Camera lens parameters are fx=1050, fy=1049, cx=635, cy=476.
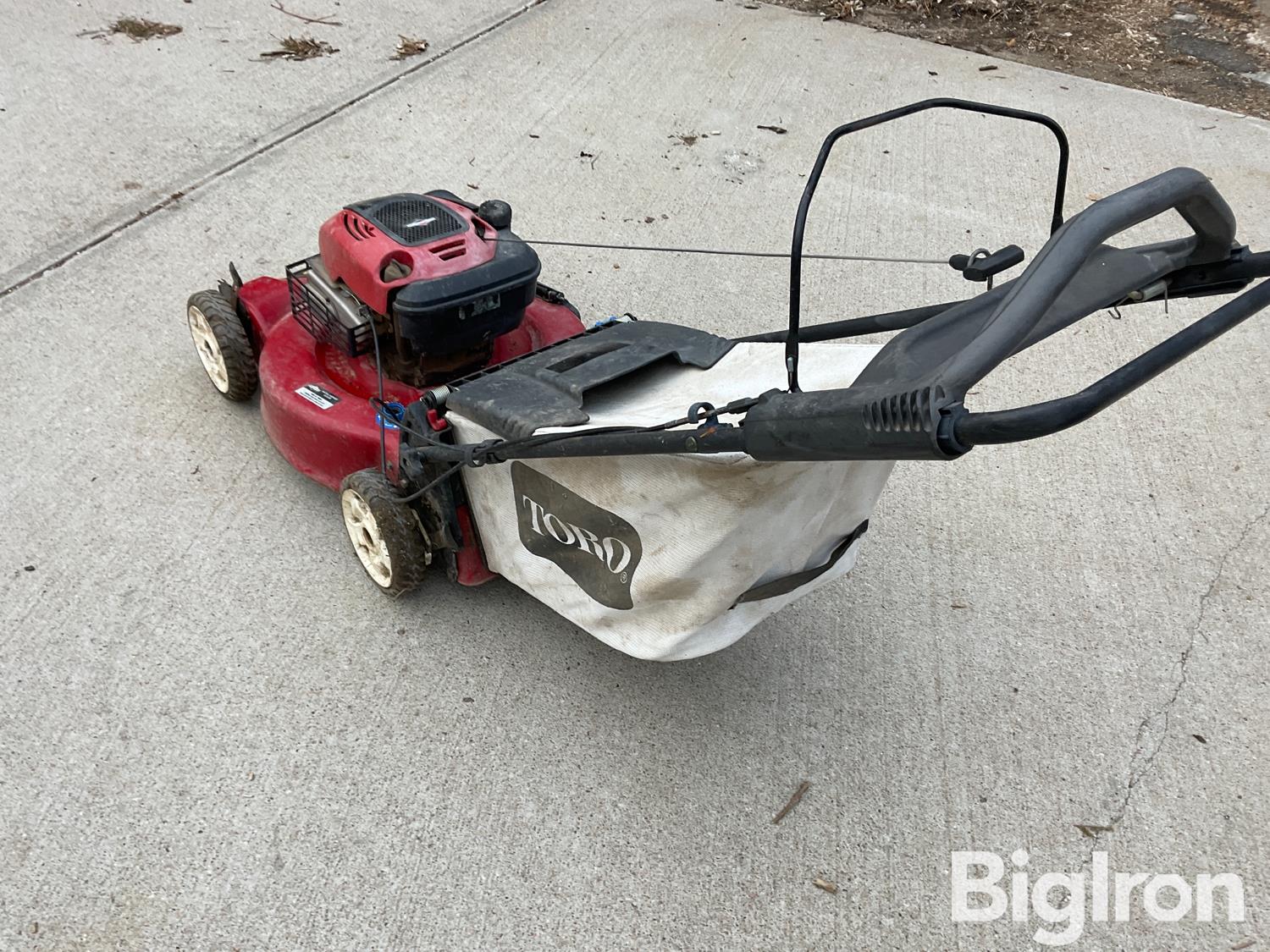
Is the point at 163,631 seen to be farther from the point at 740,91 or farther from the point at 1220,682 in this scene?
the point at 740,91

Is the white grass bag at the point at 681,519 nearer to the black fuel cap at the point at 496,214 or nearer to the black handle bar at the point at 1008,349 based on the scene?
the black handle bar at the point at 1008,349

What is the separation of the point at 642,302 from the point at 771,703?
1.38m

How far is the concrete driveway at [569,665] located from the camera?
168cm

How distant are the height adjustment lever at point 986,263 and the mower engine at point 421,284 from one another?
32.9 inches

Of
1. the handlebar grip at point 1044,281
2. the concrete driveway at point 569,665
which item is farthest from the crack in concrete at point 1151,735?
the handlebar grip at point 1044,281

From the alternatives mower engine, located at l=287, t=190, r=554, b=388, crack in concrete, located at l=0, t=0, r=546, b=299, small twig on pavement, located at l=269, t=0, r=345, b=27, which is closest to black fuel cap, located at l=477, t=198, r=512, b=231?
mower engine, located at l=287, t=190, r=554, b=388

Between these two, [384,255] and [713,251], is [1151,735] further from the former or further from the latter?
[384,255]

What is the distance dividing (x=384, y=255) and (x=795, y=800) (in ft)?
4.03

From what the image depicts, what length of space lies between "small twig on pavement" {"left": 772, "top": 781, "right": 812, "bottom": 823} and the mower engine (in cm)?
101

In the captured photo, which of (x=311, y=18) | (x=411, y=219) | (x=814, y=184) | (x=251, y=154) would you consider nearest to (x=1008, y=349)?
(x=814, y=184)

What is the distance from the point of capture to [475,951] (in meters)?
1.59

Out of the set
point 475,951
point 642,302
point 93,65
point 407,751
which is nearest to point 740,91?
point 642,302

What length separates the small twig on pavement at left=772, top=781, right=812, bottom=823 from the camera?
71.2 inches

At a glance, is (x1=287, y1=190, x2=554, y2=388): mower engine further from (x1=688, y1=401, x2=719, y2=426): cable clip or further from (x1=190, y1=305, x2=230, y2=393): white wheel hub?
(x1=688, y1=401, x2=719, y2=426): cable clip
